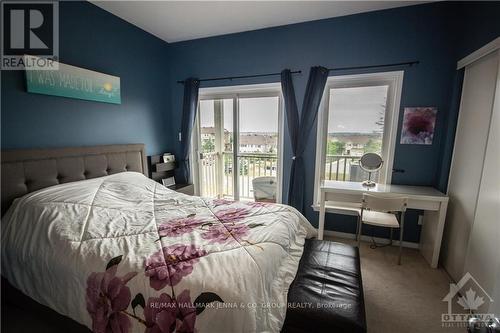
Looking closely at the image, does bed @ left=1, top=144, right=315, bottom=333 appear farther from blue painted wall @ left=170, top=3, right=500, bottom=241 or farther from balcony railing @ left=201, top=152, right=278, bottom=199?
blue painted wall @ left=170, top=3, right=500, bottom=241

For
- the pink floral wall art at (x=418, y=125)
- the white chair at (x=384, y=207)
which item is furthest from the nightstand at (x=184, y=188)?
the pink floral wall art at (x=418, y=125)

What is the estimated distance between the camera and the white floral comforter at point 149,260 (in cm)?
99

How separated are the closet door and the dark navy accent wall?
353cm

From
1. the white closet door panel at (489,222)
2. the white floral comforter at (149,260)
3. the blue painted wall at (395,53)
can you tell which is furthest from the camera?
the blue painted wall at (395,53)

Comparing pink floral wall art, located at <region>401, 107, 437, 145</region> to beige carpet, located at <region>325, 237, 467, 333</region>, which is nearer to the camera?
beige carpet, located at <region>325, 237, 467, 333</region>

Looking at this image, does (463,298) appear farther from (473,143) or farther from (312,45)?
(312,45)

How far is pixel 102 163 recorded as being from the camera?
227cm

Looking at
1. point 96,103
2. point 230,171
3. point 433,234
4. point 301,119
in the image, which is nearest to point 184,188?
point 230,171

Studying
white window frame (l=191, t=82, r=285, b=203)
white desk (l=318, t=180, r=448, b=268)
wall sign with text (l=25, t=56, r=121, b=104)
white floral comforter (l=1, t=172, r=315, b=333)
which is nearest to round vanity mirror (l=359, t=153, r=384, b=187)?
white desk (l=318, t=180, r=448, b=268)

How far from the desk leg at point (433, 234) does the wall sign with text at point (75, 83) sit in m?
3.62

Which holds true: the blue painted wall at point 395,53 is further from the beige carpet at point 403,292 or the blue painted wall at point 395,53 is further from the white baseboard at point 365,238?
the beige carpet at point 403,292

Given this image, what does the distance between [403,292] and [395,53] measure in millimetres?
2420

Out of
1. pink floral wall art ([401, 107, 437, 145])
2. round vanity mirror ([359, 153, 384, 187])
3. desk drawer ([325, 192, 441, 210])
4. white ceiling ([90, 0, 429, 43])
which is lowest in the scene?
desk drawer ([325, 192, 441, 210])
